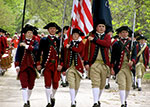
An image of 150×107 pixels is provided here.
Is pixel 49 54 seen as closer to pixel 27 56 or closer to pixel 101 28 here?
pixel 27 56

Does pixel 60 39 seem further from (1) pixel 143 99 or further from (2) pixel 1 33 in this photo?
(2) pixel 1 33

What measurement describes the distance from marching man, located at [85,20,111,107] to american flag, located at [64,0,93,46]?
1.75ft

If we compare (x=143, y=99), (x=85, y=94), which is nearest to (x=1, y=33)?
(x=85, y=94)

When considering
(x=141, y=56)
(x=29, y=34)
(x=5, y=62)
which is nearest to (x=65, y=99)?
(x=29, y=34)

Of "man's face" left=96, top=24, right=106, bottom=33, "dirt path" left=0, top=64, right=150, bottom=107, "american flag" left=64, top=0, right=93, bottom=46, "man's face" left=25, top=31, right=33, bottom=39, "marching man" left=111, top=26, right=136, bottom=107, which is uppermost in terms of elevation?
"american flag" left=64, top=0, right=93, bottom=46

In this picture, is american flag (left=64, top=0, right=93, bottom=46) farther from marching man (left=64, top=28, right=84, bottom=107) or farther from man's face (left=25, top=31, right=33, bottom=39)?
man's face (left=25, top=31, right=33, bottom=39)

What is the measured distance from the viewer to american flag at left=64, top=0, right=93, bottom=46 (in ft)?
37.1

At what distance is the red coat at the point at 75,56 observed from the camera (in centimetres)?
1129

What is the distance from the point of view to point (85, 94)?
1451 centimetres

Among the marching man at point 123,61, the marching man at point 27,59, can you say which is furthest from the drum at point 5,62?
the marching man at point 123,61

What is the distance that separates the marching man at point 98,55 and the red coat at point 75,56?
0.48 m

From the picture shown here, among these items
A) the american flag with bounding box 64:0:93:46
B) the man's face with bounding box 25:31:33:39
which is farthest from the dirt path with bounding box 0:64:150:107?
the american flag with bounding box 64:0:93:46

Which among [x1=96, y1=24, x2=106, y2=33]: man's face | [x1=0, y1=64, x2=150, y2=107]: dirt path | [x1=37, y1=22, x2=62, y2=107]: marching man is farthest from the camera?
[x1=0, y1=64, x2=150, y2=107]: dirt path

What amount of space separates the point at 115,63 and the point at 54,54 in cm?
164
